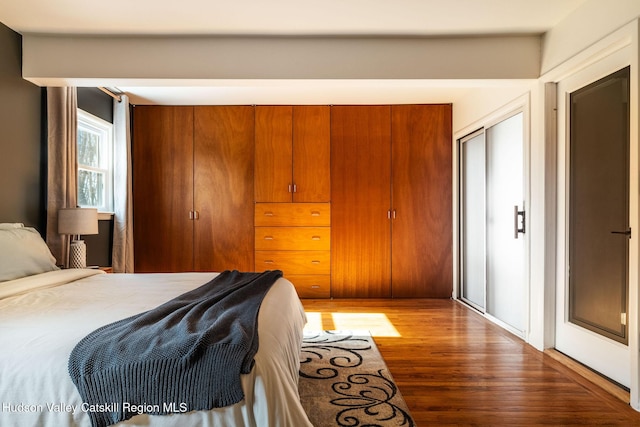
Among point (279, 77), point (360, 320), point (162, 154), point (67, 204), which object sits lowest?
point (360, 320)

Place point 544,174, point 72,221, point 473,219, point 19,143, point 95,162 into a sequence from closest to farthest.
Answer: point 544,174 → point 19,143 → point 72,221 → point 95,162 → point 473,219

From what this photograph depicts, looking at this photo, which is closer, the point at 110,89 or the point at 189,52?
the point at 189,52

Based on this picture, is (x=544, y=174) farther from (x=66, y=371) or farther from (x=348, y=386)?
(x=66, y=371)

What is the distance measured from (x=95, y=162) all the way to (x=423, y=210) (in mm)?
3741

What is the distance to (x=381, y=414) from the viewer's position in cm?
199

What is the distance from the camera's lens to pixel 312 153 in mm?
4887

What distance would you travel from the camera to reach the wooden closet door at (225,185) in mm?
4891

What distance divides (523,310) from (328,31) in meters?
2.71

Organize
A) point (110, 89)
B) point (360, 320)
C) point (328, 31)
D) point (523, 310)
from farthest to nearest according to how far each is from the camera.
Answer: point (110, 89) → point (360, 320) → point (523, 310) → point (328, 31)

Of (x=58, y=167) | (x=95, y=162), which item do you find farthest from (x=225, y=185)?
(x=58, y=167)

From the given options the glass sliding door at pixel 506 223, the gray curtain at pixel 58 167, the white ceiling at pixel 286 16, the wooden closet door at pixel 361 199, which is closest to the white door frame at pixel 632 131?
the white ceiling at pixel 286 16

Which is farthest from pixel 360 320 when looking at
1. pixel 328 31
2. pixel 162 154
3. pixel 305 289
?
pixel 162 154

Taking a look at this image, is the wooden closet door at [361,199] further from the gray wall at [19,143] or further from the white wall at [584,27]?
the gray wall at [19,143]

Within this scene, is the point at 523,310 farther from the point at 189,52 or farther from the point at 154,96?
the point at 154,96
